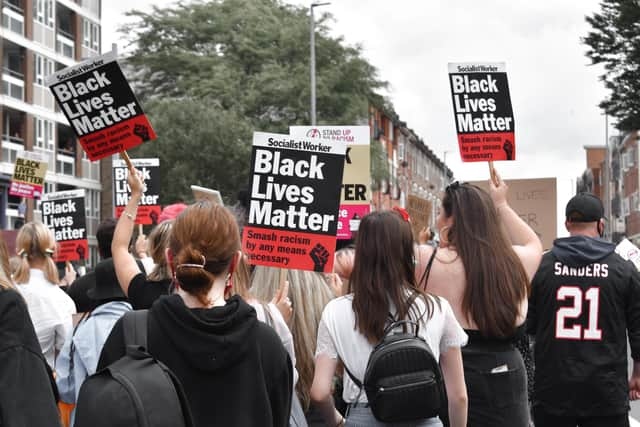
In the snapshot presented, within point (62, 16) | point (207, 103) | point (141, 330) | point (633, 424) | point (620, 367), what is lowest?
point (633, 424)

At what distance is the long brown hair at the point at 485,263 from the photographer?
5070 millimetres

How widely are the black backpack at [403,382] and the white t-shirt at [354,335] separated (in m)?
0.15

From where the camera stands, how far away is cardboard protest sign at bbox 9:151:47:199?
17.1m

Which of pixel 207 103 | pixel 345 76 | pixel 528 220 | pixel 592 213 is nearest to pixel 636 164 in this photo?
pixel 345 76

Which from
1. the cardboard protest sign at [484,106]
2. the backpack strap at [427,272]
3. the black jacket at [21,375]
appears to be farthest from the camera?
the cardboard protest sign at [484,106]

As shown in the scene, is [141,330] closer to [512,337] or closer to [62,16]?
[512,337]

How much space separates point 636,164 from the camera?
85.1 m

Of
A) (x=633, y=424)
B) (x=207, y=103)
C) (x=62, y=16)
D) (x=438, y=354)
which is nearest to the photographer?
(x=438, y=354)

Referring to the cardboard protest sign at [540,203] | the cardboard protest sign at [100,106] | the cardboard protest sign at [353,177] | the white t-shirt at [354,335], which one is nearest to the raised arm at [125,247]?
the white t-shirt at [354,335]

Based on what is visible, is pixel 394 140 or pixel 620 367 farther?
pixel 394 140

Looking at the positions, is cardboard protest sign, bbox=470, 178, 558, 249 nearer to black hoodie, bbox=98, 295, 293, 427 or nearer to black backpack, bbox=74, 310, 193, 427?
black hoodie, bbox=98, 295, 293, 427

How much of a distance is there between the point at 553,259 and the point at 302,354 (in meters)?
1.86

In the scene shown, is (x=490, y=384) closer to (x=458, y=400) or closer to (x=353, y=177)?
(x=458, y=400)

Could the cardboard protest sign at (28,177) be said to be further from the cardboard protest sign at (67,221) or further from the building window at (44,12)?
the building window at (44,12)
